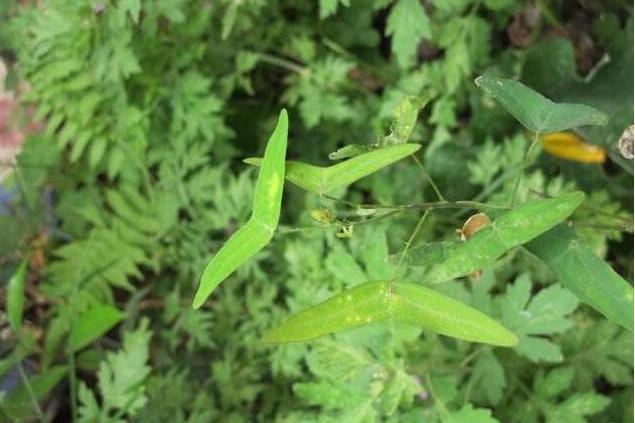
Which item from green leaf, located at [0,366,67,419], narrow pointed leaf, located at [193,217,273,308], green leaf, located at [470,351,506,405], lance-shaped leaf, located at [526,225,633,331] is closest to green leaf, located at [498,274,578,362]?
green leaf, located at [470,351,506,405]

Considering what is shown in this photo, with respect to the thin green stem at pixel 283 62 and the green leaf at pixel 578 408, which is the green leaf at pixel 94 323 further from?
the green leaf at pixel 578 408

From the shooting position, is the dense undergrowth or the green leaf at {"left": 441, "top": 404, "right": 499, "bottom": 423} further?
the dense undergrowth

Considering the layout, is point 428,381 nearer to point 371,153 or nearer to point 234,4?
point 371,153

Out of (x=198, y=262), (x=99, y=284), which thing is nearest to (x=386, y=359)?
(x=198, y=262)

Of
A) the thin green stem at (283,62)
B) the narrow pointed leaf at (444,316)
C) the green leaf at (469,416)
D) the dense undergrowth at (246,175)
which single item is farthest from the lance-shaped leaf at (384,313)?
the thin green stem at (283,62)

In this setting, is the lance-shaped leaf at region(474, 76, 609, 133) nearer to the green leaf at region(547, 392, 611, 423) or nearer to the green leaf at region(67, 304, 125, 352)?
the green leaf at region(547, 392, 611, 423)

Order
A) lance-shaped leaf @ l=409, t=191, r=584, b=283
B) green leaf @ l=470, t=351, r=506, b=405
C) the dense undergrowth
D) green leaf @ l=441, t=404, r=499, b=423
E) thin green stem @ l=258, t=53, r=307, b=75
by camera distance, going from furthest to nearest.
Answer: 1. thin green stem @ l=258, t=53, r=307, b=75
2. the dense undergrowth
3. green leaf @ l=470, t=351, r=506, b=405
4. green leaf @ l=441, t=404, r=499, b=423
5. lance-shaped leaf @ l=409, t=191, r=584, b=283
